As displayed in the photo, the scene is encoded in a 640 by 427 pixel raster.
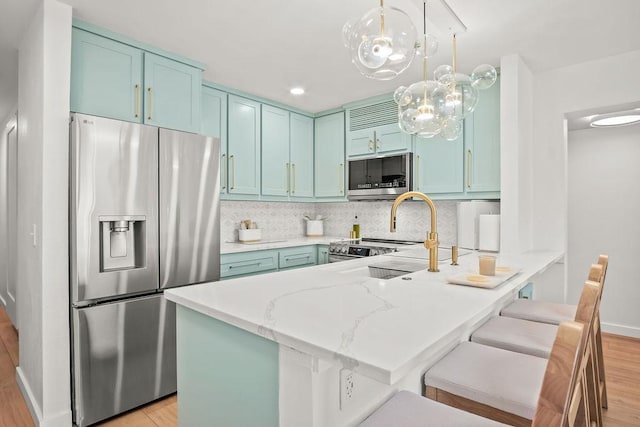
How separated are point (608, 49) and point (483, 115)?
914mm

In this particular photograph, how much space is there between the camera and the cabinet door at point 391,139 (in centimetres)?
358

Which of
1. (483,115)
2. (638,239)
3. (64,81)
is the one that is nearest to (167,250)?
(64,81)

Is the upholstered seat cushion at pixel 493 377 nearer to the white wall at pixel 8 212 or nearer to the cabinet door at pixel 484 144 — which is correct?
the cabinet door at pixel 484 144

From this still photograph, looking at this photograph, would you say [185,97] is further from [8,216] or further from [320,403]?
[8,216]

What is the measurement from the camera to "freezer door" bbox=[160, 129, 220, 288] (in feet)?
7.66

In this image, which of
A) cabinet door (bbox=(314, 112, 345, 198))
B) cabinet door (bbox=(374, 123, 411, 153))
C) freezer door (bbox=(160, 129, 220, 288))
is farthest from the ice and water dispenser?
cabinet door (bbox=(374, 123, 411, 153))

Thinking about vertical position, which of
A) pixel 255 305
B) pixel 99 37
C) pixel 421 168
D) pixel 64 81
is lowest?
pixel 255 305

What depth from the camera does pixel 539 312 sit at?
190 centimetres

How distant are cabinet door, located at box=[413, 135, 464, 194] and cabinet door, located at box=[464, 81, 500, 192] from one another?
3.2 inches

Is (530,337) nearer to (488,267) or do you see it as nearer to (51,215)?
(488,267)

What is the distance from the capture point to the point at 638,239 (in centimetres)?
344

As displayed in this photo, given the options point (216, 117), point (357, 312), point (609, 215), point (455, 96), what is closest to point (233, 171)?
point (216, 117)

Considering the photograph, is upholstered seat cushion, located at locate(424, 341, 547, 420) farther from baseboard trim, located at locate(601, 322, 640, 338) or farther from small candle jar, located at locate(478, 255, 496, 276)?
baseboard trim, located at locate(601, 322, 640, 338)

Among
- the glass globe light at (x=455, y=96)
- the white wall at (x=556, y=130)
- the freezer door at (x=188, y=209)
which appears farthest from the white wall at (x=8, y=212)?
the white wall at (x=556, y=130)
